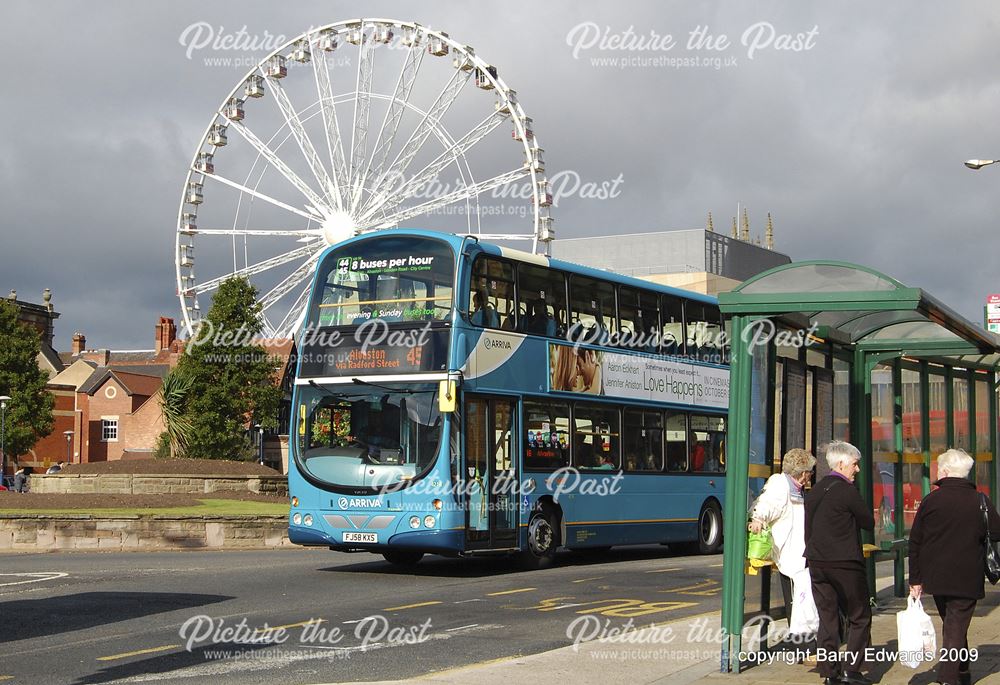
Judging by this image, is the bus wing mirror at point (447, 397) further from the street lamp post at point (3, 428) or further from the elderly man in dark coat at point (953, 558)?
the street lamp post at point (3, 428)

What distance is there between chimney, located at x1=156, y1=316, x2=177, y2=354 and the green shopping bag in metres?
106

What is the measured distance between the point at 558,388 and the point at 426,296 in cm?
275

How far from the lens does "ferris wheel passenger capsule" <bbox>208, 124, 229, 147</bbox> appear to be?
133 feet

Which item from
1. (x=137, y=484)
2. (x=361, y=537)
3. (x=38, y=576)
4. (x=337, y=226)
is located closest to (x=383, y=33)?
(x=337, y=226)

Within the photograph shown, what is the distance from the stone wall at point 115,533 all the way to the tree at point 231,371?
27.8 metres

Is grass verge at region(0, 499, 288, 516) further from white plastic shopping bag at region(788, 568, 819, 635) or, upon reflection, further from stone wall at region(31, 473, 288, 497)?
white plastic shopping bag at region(788, 568, 819, 635)

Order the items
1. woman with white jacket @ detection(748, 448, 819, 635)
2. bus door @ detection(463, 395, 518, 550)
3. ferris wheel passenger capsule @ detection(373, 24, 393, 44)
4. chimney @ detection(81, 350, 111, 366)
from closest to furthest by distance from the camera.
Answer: woman with white jacket @ detection(748, 448, 819, 635)
bus door @ detection(463, 395, 518, 550)
ferris wheel passenger capsule @ detection(373, 24, 393, 44)
chimney @ detection(81, 350, 111, 366)

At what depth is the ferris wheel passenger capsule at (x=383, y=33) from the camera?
38500 mm

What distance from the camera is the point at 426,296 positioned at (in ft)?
58.0

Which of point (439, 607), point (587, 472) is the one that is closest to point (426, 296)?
point (587, 472)

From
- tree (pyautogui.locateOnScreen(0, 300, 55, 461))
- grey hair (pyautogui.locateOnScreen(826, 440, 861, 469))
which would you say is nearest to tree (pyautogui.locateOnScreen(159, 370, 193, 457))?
tree (pyautogui.locateOnScreen(0, 300, 55, 461))

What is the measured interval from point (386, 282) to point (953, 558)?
1125 centimetres

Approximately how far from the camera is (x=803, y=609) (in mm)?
9117

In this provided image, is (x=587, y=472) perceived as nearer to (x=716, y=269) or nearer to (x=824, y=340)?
(x=824, y=340)
